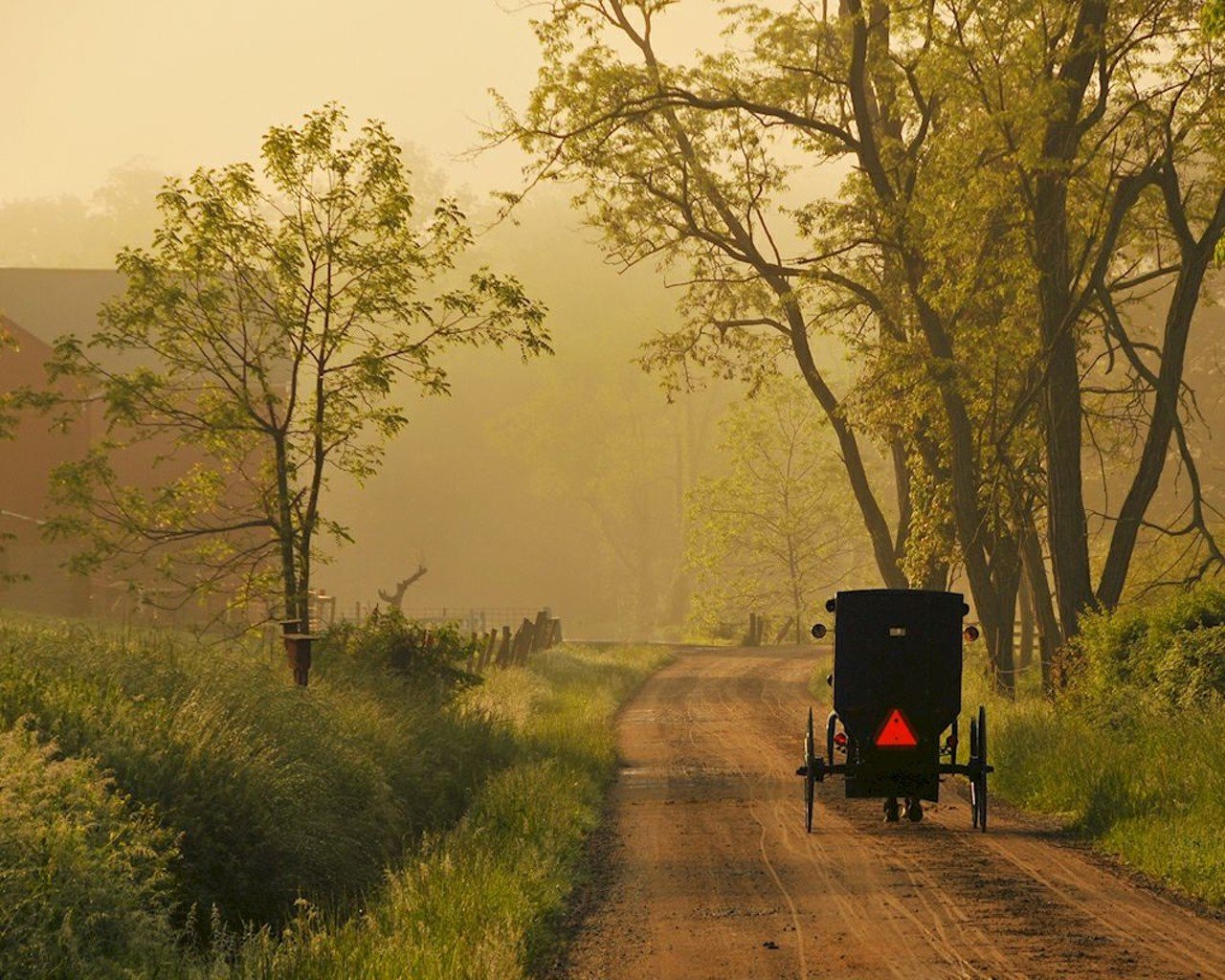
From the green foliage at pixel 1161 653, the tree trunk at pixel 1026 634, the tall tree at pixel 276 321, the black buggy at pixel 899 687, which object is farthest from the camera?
the tree trunk at pixel 1026 634

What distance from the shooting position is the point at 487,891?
1107 cm

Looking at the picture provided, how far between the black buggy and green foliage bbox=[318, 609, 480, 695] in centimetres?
835

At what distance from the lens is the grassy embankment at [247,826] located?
867cm

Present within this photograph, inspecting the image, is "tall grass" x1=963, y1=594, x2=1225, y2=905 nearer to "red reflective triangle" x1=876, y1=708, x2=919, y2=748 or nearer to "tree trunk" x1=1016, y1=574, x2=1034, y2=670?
"red reflective triangle" x1=876, y1=708, x2=919, y2=748

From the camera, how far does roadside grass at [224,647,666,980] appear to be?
348 inches

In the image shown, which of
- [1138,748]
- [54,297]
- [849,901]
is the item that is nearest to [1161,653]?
[1138,748]

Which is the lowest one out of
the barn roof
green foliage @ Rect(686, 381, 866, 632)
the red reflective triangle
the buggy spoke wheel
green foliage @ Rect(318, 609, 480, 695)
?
the buggy spoke wheel

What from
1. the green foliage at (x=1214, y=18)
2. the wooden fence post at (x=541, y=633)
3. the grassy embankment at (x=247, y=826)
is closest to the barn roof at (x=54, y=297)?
the wooden fence post at (x=541, y=633)

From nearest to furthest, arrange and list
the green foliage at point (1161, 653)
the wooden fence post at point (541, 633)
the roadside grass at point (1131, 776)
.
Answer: the roadside grass at point (1131, 776) → the green foliage at point (1161, 653) → the wooden fence post at point (541, 633)

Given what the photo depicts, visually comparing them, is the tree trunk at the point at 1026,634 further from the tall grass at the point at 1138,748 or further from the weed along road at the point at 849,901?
the weed along road at the point at 849,901

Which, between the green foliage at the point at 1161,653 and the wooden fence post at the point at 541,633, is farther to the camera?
the wooden fence post at the point at 541,633

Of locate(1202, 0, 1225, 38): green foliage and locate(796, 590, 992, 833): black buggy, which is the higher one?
locate(1202, 0, 1225, 38): green foliage

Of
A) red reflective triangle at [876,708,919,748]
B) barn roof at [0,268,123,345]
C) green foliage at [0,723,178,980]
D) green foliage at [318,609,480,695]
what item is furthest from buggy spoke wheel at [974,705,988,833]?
barn roof at [0,268,123,345]

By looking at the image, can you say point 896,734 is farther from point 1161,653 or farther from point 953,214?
point 953,214
